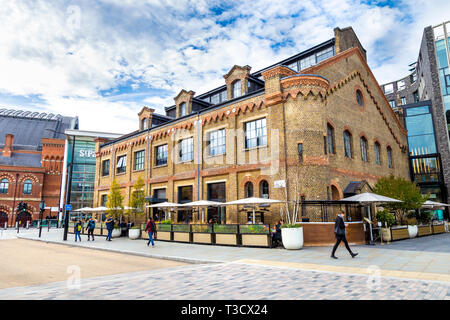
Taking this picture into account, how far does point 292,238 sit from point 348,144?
11502 mm

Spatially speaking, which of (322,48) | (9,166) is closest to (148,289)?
(322,48)

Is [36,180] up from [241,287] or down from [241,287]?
up

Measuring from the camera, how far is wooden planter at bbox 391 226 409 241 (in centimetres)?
1750

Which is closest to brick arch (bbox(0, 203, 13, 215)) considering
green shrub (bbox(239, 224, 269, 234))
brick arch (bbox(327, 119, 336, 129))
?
green shrub (bbox(239, 224, 269, 234))

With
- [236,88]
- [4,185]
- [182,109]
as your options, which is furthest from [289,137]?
[4,185]

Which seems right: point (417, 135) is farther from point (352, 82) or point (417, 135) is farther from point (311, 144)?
point (311, 144)

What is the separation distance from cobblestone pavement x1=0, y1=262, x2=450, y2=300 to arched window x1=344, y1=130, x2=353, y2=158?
49.1 ft

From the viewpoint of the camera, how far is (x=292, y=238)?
46.5 feet

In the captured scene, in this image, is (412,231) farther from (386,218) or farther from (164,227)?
(164,227)

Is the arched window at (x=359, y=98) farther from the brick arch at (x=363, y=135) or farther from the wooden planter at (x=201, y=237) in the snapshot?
the wooden planter at (x=201, y=237)

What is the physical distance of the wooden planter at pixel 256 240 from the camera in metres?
15.1

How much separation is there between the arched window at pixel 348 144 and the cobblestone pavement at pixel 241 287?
15.0 metres

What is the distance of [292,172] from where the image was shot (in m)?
17.8
